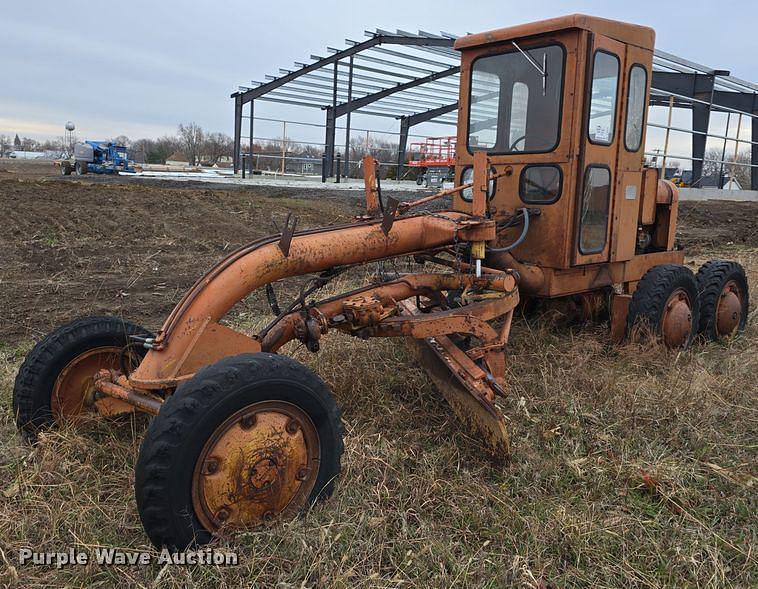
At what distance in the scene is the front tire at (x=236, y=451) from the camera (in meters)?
2.41

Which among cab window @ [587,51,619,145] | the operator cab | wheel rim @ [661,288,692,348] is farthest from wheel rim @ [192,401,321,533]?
wheel rim @ [661,288,692,348]

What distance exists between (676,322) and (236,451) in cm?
398

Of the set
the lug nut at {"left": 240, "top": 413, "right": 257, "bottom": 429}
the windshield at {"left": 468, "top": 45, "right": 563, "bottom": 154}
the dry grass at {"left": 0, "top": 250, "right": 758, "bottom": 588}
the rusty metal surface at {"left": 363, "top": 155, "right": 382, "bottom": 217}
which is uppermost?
the windshield at {"left": 468, "top": 45, "right": 563, "bottom": 154}

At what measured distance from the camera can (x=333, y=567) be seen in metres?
2.55

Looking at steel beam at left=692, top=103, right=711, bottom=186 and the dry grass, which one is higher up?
steel beam at left=692, top=103, right=711, bottom=186

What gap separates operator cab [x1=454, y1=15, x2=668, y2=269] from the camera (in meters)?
4.54

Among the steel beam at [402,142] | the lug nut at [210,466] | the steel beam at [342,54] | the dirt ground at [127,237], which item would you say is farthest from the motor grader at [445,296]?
the steel beam at [402,142]

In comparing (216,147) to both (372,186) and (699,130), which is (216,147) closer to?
(699,130)

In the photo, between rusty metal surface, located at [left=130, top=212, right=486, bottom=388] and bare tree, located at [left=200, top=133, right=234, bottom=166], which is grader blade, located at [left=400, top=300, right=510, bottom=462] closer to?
rusty metal surface, located at [left=130, top=212, right=486, bottom=388]

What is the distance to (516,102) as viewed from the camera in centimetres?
494

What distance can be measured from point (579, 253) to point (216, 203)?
1145 centimetres

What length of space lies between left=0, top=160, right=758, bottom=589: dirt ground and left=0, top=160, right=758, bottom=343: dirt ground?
134cm

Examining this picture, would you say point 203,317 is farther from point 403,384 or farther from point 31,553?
point 403,384

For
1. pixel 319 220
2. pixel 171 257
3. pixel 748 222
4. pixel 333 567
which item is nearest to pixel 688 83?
pixel 748 222
